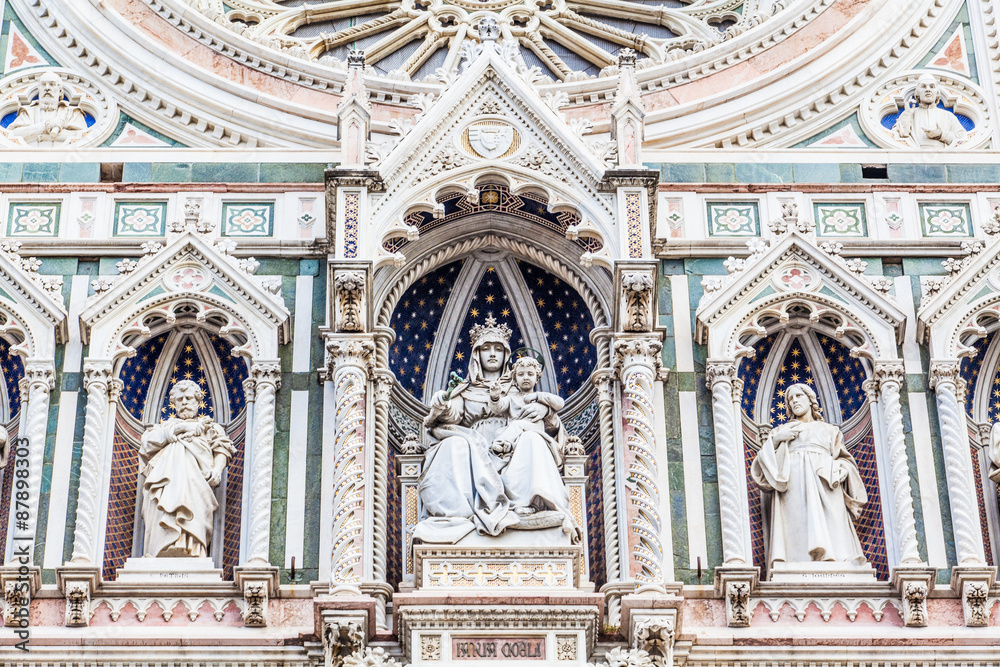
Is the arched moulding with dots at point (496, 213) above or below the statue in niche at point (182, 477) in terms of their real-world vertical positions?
above

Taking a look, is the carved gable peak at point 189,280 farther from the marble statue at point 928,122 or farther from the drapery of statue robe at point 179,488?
the marble statue at point 928,122

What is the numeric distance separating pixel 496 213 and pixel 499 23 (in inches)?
122

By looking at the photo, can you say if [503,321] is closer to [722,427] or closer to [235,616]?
[722,427]

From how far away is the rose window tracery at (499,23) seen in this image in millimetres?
22938

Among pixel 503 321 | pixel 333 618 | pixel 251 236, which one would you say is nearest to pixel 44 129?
pixel 251 236

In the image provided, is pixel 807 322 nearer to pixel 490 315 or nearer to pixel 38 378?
pixel 490 315

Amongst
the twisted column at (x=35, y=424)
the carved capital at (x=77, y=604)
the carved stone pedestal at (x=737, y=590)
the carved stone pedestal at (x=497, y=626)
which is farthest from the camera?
the twisted column at (x=35, y=424)

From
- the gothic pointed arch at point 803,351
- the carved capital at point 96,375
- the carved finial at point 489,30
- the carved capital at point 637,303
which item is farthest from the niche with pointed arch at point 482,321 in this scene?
the carved capital at point 96,375

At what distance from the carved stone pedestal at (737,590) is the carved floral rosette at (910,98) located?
16.5 feet

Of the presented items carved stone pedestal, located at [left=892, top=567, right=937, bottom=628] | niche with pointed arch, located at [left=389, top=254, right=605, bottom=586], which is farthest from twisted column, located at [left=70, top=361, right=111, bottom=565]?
carved stone pedestal, located at [left=892, top=567, right=937, bottom=628]

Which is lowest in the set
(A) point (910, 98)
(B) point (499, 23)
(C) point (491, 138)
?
(C) point (491, 138)

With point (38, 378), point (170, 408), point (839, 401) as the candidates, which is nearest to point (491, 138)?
point (170, 408)

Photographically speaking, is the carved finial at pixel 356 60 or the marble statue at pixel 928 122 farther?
the marble statue at pixel 928 122

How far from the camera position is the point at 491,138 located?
19.9 meters
